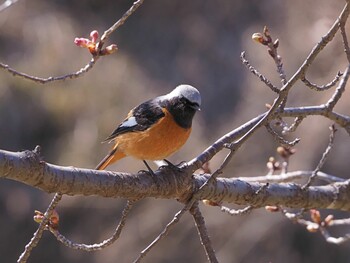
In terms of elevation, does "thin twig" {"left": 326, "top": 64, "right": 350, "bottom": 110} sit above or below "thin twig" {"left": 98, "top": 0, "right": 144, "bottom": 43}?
below

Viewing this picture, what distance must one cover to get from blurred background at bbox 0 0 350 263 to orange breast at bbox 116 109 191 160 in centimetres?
432

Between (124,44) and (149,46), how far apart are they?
1.39 feet

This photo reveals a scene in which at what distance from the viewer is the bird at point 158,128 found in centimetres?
412

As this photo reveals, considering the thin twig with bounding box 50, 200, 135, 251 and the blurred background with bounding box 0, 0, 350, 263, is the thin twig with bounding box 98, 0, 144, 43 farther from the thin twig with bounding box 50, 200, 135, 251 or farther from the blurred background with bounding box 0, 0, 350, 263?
the blurred background with bounding box 0, 0, 350, 263

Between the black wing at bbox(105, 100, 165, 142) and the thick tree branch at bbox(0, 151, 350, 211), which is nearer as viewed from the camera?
the thick tree branch at bbox(0, 151, 350, 211)

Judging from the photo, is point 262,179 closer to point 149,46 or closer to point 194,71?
point 194,71

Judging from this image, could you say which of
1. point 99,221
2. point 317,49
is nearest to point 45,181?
point 317,49

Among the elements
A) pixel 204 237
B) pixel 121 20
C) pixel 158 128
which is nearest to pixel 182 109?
pixel 158 128

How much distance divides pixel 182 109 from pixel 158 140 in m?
0.28

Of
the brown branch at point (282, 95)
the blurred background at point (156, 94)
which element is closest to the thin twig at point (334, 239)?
the brown branch at point (282, 95)

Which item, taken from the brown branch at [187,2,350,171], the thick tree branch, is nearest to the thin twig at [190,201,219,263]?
the thick tree branch

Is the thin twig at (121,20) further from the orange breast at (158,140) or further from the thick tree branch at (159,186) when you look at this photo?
the orange breast at (158,140)

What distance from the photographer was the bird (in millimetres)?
4125

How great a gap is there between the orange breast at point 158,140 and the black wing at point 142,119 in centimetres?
4
